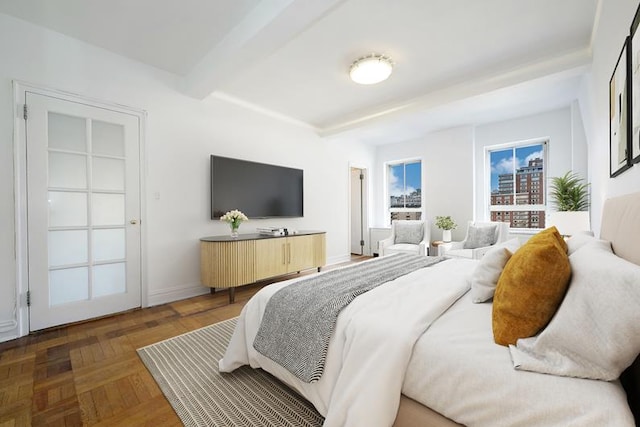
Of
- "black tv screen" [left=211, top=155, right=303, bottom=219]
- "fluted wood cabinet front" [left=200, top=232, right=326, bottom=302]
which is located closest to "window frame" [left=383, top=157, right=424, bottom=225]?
"black tv screen" [left=211, top=155, right=303, bottom=219]

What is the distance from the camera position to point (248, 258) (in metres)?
3.29

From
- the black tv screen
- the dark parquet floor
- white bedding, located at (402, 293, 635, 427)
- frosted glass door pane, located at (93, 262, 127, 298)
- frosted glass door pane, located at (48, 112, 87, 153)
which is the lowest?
the dark parquet floor

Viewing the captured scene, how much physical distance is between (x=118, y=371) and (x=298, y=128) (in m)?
3.97

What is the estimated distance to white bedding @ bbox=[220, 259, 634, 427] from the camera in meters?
0.72

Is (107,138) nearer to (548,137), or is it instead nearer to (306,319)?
(306,319)

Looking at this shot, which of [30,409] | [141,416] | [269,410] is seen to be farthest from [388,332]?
[30,409]

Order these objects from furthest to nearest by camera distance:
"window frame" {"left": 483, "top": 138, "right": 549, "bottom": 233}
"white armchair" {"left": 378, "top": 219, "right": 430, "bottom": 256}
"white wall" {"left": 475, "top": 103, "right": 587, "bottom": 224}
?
1. "white armchair" {"left": 378, "top": 219, "right": 430, "bottom": 256}
2. "window frame" {"left": 483, "top": 138, "right": 549, "bottom": 233}
3. "white wall" {"left": 475, "top": 103, "right": 587, "bottom": 224}

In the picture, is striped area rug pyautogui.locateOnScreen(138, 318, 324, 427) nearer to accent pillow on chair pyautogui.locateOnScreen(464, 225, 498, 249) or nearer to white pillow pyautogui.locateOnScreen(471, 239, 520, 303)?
white pillow pyautogui.locateOnScreen(471, 239, 520, 303)

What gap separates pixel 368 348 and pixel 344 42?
259 centimetres

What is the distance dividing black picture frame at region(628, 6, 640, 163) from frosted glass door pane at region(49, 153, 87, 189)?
4.00m

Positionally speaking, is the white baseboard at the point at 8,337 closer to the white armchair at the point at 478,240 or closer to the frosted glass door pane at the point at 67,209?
the frosted glass door pane at the point at 67,209

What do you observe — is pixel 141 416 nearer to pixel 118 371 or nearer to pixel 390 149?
pixel 118 371

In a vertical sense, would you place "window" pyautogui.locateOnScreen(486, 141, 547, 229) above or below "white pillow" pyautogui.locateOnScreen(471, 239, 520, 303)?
above

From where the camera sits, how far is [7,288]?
223cm
